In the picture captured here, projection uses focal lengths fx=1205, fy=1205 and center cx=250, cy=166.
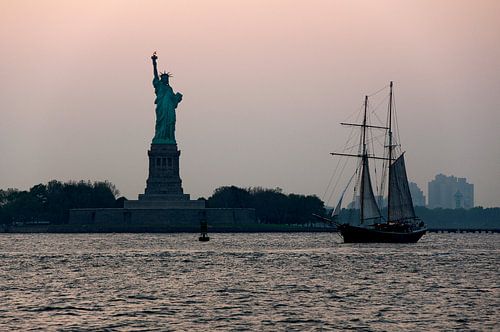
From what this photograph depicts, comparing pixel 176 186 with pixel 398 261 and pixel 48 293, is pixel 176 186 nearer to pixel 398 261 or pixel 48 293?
pixel 398 261

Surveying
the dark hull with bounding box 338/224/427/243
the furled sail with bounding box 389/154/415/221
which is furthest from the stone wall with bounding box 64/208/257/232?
the furled sail with bounding box 389/154/415/221

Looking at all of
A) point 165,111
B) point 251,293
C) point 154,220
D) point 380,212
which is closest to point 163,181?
point 154,220

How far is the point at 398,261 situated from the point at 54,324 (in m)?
42.0

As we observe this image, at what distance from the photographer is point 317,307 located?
48.8 m

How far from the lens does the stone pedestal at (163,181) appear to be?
17112cm

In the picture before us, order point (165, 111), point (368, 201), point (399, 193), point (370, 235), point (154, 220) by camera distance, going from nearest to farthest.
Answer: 1. point (370, 235)
2. point (368, 201)
3. point (399, 193)
4. point (154, 220)
5. point (165, 111)

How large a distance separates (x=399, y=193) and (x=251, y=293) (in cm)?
6330

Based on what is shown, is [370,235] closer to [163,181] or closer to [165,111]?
[163,181]

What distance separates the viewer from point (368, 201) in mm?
113812

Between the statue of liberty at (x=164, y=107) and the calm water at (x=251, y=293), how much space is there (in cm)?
8355

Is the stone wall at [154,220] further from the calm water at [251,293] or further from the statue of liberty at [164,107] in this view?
the calm water at [251,293]

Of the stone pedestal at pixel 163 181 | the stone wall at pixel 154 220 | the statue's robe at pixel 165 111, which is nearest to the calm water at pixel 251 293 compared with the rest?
the stone wall at pixel 154 220

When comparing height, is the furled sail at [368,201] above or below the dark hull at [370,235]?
above

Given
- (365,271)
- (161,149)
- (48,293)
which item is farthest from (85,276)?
(161,149)
